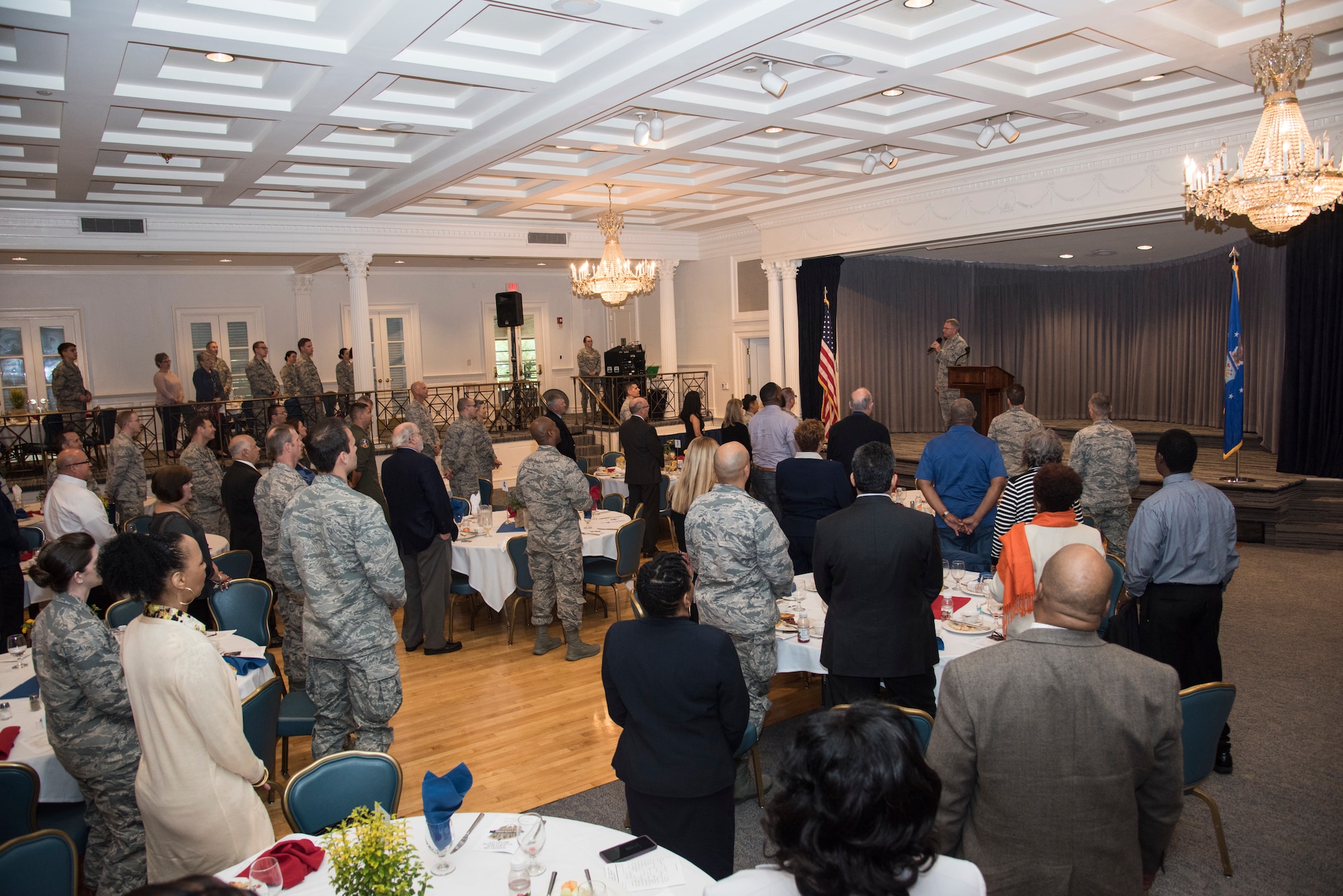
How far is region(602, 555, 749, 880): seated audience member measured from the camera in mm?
2557

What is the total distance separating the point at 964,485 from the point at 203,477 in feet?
21.2

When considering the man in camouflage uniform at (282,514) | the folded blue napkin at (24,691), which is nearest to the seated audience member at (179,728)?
the folded blue napkin at (24,691)

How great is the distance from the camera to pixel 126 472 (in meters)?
7.59

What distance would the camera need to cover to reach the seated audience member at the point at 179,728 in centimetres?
259

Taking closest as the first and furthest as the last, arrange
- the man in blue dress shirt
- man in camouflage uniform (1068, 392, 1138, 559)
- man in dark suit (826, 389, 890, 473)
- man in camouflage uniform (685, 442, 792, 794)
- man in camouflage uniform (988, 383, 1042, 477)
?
1. man in camouflage uniform (685, 442, 792, 794)
2. the man in blue dress shirt
3. man in camouflage uniform (1068, 392, 1138, 559)
4. man in dark suit (826, 389, 890, 473)
5. man in camouflage uniform (988, 383, 1042, 477)

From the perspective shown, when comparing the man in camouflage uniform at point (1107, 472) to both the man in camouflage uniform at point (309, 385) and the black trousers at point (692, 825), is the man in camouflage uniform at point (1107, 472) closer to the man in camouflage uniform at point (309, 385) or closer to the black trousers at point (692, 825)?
the black trousers at point (692, 825)

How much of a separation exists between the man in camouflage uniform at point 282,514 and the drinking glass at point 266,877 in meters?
2.46

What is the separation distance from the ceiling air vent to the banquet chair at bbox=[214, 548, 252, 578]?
21.5ft

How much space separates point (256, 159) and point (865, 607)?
7.65 meters

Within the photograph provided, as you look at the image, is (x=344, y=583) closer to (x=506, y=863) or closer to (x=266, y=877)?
(x=266, y=877)

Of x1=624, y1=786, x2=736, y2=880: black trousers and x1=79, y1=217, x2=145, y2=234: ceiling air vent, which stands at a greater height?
x1=79, y1=217, x2=145, y2=234: ceiling air vent

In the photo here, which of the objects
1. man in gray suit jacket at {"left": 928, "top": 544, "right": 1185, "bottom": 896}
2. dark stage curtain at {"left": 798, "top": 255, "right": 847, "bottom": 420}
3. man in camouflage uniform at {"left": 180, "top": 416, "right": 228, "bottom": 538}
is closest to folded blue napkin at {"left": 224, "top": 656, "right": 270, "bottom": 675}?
man in gray suit jacket at {"left": 928, "top": 544, "right": 1185, "bottom": 896}

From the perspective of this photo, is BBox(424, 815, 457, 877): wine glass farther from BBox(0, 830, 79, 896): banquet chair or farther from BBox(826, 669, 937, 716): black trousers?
BBox(826, 669, 937, 716): black trousers

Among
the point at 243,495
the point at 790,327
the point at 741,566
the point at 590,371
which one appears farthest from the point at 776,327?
the point at 741,566
